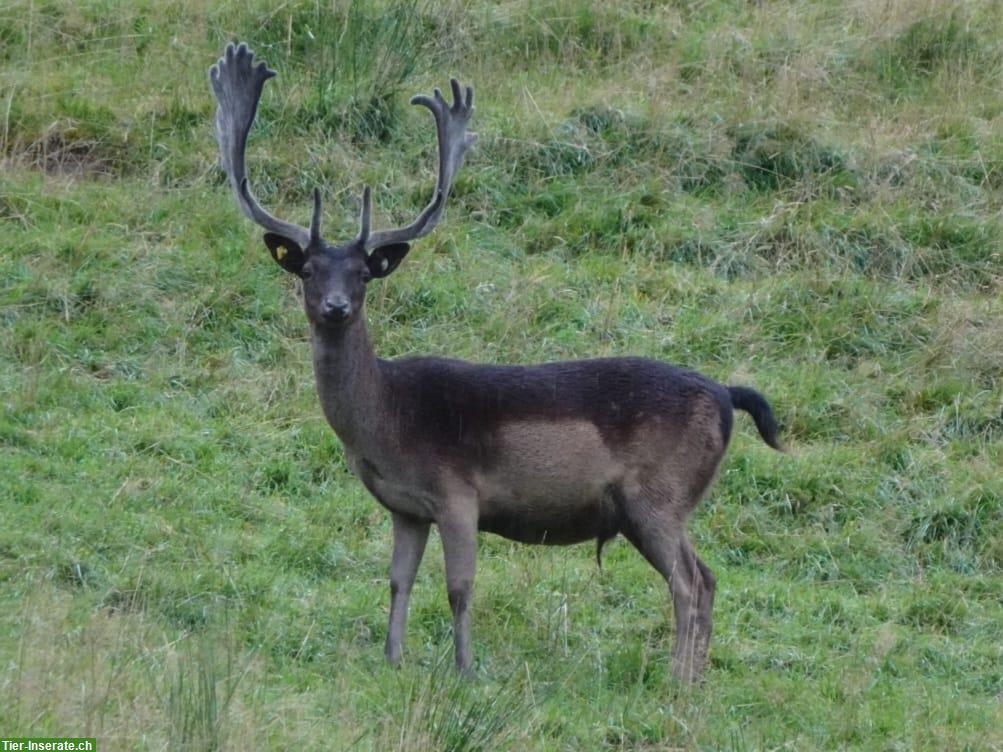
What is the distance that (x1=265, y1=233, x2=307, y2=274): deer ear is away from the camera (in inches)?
308

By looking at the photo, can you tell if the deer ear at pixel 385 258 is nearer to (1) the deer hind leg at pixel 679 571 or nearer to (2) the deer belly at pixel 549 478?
(2) the deer belly at pixel 549 478

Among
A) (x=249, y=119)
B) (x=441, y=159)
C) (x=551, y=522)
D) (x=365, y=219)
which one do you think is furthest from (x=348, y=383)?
(x=249, y=119)

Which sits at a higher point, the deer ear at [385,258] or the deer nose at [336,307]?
the deer ear at [385,258]

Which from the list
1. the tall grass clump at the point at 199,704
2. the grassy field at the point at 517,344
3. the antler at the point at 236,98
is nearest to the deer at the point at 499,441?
the antler at the point at 236,98

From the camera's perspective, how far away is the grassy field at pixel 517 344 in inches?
276

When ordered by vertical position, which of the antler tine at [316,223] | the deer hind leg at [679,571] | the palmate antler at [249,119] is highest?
the palmate antler at [249,119]

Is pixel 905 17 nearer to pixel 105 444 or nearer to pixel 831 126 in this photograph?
pixel 831 126

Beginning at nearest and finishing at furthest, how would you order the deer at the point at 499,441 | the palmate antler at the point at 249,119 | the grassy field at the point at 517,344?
the grassy field at the point at 517,344 → the deer at the point at 499,441 → the palmate antler at the point at 249,119

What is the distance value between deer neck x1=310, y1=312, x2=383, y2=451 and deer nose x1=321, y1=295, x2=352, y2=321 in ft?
0.65

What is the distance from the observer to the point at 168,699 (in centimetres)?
579

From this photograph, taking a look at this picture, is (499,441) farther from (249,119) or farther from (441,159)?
(249,119)

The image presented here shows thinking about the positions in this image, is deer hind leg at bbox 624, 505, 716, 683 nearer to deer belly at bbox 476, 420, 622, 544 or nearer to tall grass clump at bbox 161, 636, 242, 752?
deer belly at bbox 476, 420, 622, 544

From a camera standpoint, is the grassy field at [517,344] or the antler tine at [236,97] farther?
the antler tine at [236,97]

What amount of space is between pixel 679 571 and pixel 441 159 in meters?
2.14
